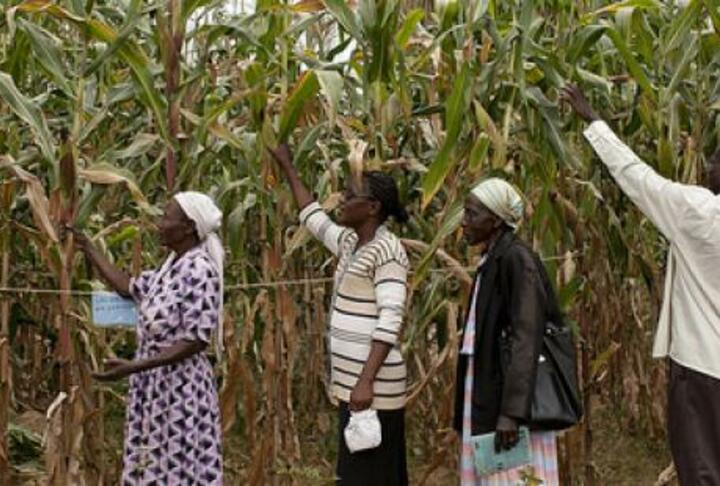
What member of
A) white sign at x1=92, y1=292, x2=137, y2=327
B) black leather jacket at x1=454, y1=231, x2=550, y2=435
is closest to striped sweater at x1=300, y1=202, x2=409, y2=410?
black leather jacket at x1=454, y1=231, x2=550, y2=435

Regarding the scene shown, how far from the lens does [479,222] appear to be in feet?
11.5

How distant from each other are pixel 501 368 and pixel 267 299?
4.38 ft

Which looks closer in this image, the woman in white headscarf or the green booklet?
the green booklet

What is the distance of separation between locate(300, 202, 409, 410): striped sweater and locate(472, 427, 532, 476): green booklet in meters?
0.40

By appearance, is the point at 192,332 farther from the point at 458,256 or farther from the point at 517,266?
the point at 458,256

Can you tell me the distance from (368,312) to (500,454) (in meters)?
0.60

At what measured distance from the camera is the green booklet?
3420 mm

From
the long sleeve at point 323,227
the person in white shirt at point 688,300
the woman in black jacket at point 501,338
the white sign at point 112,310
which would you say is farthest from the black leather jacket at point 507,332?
the white sign at point 112,310

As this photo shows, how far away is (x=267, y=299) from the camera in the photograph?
15.0 feet

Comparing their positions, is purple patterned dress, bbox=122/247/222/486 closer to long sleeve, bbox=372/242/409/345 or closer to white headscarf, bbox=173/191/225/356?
white headscarf, bbox=173/191/225/356

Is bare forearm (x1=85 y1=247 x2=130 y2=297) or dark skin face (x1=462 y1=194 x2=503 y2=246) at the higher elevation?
dark skin face (x1=462 y1=194 x2=503 y2=246)

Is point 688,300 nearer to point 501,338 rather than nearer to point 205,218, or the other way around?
point 501,338

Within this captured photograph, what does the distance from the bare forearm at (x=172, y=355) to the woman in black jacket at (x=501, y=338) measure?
30.2 inches

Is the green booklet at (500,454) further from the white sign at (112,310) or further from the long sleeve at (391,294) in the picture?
the white sign at (112,310)
